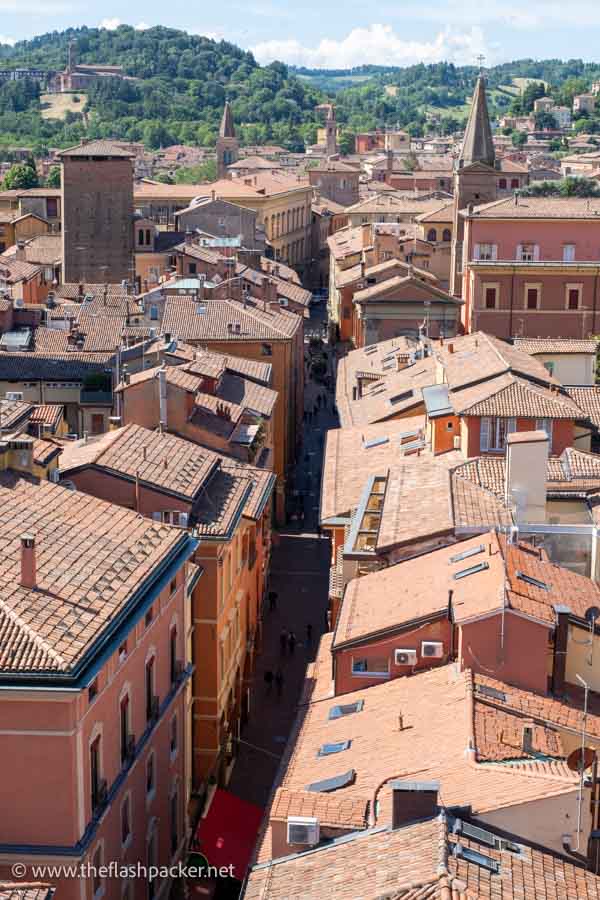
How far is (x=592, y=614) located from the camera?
27719mm

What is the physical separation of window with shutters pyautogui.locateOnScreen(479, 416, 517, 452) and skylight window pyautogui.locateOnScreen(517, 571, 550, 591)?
31.2ft

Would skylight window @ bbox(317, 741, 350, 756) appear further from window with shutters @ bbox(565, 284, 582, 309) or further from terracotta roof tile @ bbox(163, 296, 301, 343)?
window with shutters @ bbox(565, 284, 582, 309)

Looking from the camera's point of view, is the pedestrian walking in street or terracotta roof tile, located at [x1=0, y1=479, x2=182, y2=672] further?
the pedestrian walking in street

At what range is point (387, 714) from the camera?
25125 millimetres

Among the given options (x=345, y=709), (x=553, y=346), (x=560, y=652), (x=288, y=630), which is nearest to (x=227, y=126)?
(x=553, y=346)

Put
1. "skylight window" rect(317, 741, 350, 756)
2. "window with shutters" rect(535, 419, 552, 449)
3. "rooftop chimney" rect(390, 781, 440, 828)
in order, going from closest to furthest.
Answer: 1. "rooftop chimney" rect(390, 781, 440, 828)
2. "skylight window" rect(317, 741, 350, 756)
3. "window with shutters" rect(535, 419, 552, 449)

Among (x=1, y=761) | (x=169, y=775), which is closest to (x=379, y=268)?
(x=169, y=775)

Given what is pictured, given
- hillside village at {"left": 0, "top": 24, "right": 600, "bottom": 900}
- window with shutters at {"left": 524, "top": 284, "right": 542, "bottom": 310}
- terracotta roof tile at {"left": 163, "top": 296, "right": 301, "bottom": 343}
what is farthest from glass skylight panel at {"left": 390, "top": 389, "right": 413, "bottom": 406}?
window with shutters at {"left": 524, "top": 284, "right": 542, "bottom": 310}

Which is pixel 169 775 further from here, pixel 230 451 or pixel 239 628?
pixel 230 451

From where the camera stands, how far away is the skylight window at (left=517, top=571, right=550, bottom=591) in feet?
91.0

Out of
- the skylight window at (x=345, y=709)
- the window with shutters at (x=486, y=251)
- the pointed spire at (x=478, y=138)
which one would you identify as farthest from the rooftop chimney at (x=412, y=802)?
the pointed spire at (x=478, y=138)

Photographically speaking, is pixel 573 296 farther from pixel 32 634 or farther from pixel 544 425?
pixel 32 634

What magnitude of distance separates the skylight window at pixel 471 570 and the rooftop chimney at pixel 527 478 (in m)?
4.62

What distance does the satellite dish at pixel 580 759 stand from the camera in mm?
21000
